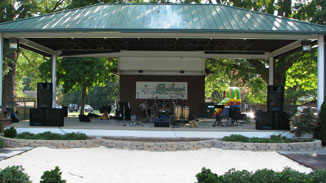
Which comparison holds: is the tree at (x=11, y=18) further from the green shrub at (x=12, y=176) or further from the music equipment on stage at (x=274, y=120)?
the green shrub at (x=12, y=176)

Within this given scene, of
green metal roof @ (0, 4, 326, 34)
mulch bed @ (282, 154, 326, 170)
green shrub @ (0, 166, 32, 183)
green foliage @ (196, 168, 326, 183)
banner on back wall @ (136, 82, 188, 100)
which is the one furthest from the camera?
banner on back wall @ (136, 82, 188, 100)

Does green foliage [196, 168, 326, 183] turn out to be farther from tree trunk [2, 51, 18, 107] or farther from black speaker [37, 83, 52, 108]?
tree trunk [2, 51, 18, 107]

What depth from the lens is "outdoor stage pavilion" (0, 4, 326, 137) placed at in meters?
9.28

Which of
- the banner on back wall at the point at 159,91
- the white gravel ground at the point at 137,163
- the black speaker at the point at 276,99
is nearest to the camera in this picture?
the white gravel ground at the point at 137,163

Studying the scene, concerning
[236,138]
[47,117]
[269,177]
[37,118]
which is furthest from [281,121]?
[37,118]

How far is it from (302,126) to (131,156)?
5.00 meters

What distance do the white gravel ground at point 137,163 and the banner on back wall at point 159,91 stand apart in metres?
7.67

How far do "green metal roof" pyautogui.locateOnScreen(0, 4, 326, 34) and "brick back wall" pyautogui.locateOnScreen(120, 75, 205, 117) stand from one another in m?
4.85

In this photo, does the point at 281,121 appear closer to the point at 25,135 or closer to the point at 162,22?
the point at 162,22

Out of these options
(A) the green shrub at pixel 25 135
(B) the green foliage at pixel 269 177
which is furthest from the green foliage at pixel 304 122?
(A) the green shrub at pixel 25 135

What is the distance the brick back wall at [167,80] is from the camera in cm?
1576

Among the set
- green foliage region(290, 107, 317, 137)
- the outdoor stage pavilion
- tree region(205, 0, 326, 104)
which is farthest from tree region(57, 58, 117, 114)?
green foliage region(290, 107, 317, 137)

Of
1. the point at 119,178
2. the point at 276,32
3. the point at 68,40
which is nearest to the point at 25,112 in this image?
the point at 68,40

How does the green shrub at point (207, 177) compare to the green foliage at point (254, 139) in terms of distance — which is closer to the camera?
the green shrub at point (207, 177)
